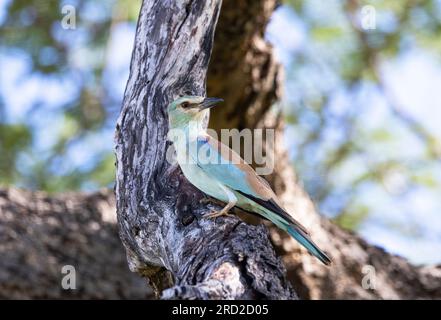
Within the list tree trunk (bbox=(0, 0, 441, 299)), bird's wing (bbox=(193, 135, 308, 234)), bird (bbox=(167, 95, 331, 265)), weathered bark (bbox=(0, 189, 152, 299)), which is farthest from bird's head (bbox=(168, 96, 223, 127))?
weathered bark (bbox=(0, 189, 152, 299))

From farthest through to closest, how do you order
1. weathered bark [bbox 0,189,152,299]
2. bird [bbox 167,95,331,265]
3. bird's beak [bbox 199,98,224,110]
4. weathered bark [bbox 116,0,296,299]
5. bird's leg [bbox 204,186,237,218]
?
weathered bark [bbox 0,189,152,299] → bird's beak [bbox 199,98,224,110] → bird [bbox 167,95,331,265] → bird's leg [bbox 204,186,237,218] → weathered bark [bbox 116,0,296,299]

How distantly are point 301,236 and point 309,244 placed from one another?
0.07 metres

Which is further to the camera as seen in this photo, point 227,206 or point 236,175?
point 236,175

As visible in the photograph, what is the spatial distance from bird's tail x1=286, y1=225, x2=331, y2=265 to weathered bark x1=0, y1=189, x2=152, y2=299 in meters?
2.40

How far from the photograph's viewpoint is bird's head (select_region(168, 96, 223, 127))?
13.7 feet

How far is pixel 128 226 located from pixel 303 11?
413 cm

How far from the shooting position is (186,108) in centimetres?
425

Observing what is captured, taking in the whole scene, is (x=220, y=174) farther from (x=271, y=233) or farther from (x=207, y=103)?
(x=271, y=233)

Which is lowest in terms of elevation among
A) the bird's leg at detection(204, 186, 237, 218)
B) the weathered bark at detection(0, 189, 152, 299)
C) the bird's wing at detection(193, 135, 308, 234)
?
the weathered bark at detection(0, 189, 152, 299)

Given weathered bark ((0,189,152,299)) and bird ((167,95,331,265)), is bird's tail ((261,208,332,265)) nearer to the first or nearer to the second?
bird ((167,95,331,265))

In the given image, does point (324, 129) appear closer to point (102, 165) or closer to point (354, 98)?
point (354, 98)

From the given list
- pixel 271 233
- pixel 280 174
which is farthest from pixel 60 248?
pixel 280 174

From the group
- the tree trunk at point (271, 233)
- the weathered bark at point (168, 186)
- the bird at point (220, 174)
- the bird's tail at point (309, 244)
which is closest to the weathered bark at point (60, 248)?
the tree trunk at point (271, 233)

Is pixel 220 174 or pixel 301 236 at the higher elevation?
pixel 220 174
